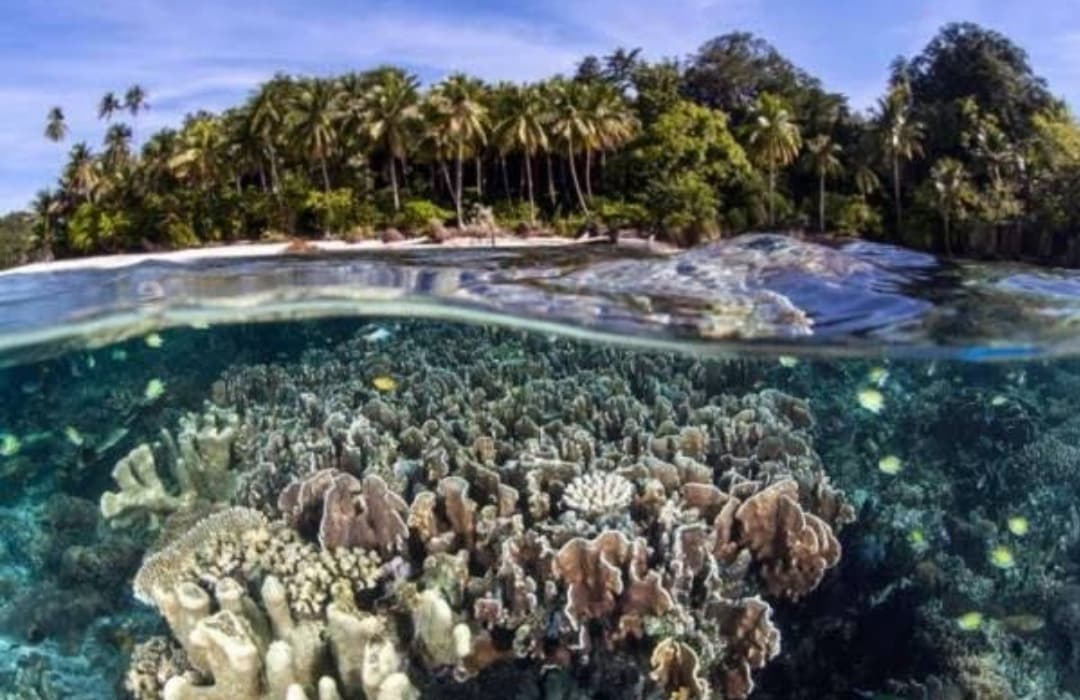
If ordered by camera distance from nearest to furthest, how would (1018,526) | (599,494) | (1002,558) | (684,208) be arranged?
(599,494)
(1002,558)
(1018,526)
(684,208)

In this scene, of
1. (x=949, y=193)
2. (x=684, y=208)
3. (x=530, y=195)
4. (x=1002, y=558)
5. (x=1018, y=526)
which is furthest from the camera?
(x=530, y=195)

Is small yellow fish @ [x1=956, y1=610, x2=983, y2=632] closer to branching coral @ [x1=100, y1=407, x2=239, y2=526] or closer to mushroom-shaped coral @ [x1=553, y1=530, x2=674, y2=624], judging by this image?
mushroom-shaped coral @ [x1=553, y1=530, x2=674, y2=624]

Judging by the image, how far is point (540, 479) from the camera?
31.1 ft

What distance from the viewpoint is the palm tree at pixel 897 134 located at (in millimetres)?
46750

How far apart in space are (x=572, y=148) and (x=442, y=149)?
5654 mm

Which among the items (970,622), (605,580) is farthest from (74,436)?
(970,622)

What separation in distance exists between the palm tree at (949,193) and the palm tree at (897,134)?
2441 millimetres

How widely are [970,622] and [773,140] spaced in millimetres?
39194

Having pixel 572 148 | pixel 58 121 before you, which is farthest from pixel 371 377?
pixel 58 121

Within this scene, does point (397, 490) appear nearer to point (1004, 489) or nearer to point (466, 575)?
point (466, 575)

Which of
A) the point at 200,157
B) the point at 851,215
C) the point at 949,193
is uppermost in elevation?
the point at 200,157

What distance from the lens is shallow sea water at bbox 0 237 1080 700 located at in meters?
8.51

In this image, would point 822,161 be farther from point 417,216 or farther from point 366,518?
point 366,518

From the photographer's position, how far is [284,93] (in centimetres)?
4975
